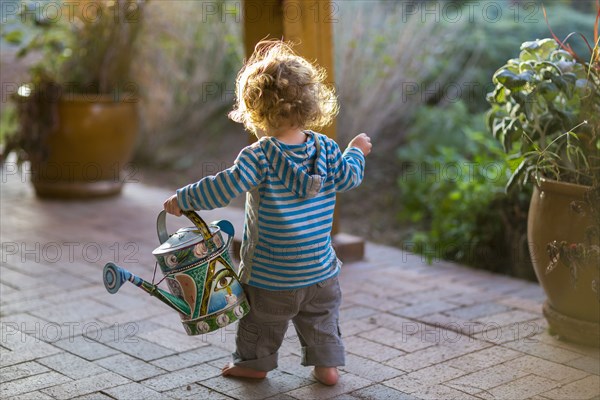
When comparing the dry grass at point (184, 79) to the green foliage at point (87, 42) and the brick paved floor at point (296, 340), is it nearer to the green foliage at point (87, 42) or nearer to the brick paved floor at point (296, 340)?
the green foliage at point (87, 42)

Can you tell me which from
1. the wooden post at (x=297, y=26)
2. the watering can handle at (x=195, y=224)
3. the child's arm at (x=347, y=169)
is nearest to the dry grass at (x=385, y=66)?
the wooden post at (x=297, y=26)

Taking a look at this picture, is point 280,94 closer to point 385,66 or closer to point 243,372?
point 243,372

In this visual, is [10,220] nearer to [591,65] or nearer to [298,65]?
[298,65]

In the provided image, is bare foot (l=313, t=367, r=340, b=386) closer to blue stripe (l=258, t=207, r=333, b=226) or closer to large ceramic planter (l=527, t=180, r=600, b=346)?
blue stripe (l=258, t=207, r=333, b=226)

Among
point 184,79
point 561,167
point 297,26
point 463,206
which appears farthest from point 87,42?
point 561,167

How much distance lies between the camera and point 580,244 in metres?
3.07

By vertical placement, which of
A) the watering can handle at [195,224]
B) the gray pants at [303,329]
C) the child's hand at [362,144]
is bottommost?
the gray pants at [303,329]

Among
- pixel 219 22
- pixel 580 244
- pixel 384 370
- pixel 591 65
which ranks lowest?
pixel 384 370

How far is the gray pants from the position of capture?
2.83 meters

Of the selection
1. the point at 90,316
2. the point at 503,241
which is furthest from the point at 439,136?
the point at 90,316

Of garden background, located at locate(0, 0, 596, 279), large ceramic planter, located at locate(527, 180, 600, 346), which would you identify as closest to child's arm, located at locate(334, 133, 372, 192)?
large ceramic planter, located at locate(527, 180, 600, 346)

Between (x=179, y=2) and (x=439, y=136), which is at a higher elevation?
(x=179, y=2)

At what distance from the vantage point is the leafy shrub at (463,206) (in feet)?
14.8

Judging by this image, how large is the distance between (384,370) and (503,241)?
1.75 meters
